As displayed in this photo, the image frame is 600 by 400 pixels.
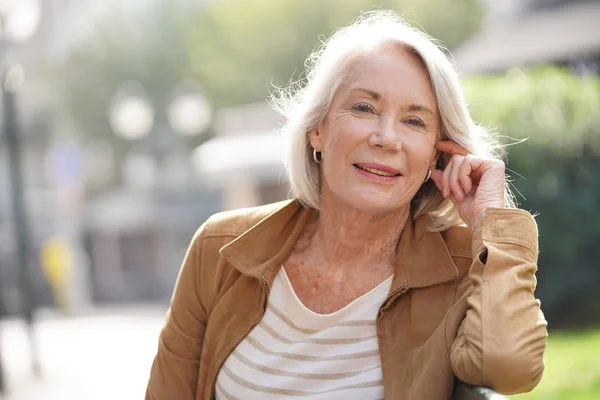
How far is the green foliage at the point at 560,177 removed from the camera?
9.59m

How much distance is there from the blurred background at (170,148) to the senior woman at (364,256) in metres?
0.90

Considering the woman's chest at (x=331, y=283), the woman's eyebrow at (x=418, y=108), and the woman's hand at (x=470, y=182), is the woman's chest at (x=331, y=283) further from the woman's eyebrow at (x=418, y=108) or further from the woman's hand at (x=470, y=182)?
the woman's eyebrow at (x=418, y=108)

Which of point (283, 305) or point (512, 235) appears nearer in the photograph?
point (512, 235)

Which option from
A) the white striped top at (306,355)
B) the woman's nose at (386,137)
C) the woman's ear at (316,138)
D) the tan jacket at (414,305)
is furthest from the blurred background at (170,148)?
the white striped top at (306,355)

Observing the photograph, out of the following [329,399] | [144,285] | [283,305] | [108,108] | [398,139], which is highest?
[398,139]

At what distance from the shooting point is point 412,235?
9.39 feet

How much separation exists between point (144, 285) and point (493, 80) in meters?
28.2

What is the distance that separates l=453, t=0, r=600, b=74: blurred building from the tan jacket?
13.3 m

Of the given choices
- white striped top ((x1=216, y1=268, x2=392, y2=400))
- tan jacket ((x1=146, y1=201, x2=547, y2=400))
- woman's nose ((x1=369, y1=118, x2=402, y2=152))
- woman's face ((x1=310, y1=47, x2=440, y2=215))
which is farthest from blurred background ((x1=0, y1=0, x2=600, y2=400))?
white striped top ((x1=216, y1=268, x2=392, y2=400))

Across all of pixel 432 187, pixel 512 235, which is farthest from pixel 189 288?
pixel 512 235

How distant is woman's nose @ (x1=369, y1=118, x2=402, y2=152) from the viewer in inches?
105

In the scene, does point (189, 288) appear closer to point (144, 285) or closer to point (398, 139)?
point (398, 139)

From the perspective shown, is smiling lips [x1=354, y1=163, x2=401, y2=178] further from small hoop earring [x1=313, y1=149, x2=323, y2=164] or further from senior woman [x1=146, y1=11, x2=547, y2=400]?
small hoop earring [x1=313, y1=149, x2=323, y2=164]

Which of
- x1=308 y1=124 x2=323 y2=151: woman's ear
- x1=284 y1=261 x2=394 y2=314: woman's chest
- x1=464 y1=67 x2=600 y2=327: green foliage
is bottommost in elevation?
x1=464 y1=67 x2=600 y2=327: green foliage
